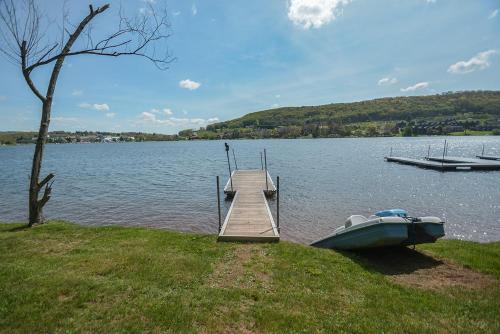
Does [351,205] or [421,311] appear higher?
[421,311]

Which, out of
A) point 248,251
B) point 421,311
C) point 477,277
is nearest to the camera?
point 421,311

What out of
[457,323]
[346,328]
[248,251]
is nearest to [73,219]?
[248,251]

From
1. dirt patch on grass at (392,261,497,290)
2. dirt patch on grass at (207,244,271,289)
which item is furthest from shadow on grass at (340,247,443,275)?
dirt patch on grass at (207,244,271,289)

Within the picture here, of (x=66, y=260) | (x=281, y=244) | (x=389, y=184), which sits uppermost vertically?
(x=66, y=260)

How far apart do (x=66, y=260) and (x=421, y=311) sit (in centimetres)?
820

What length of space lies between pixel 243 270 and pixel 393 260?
4.98 meters

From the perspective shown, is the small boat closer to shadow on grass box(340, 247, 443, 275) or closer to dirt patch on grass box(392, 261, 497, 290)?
shadow on grass box(340, 247, 443, 275)

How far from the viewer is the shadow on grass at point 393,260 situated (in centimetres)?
816

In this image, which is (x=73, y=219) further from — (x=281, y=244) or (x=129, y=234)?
(x=281, y=244)

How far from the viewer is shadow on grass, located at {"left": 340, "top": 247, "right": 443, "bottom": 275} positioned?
8.16m

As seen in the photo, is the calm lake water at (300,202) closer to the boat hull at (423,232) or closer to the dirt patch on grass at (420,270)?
the dirt patch on grass at (420,270)

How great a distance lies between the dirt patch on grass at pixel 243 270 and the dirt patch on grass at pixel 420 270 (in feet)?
9.99

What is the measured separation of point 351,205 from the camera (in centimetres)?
2014

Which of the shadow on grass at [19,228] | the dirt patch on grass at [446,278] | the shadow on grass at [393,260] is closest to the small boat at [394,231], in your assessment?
the shadow on grass at [393,260]
